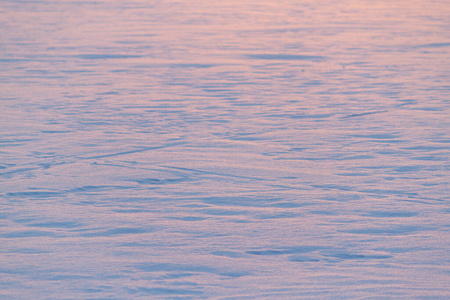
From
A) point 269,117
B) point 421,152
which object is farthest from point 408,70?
point 421,152

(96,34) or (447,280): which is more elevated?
(96,34)

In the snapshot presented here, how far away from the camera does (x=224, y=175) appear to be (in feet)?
13.7

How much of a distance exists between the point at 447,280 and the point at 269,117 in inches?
134

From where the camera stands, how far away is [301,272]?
2.76 metres

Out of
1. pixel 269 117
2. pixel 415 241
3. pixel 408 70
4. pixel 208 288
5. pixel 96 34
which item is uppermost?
pixel 96 34

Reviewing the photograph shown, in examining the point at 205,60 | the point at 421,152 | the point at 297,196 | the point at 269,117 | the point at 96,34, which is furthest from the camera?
the point at 96,34

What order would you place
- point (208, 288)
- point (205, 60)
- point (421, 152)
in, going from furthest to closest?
1. point (205, 60)
2. point (421, 152)
3. point (208, 288)

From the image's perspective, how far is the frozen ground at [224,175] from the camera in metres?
2.74

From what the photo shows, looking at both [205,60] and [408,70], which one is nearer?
[408,70]

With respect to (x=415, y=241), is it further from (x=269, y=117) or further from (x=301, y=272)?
(x=269, y=117)

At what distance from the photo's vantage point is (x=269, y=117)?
594 cm

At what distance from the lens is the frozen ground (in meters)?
2.74

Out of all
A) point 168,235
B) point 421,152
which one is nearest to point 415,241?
point 168,235

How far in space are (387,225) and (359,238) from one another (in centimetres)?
24
